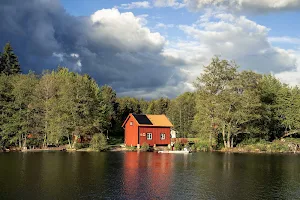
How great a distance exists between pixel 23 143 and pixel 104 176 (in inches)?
1444

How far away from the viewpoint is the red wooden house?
204 feet

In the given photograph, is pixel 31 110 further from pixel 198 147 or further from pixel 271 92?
pixel 271 92

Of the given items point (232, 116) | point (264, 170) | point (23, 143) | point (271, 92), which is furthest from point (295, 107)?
point (23, 143)

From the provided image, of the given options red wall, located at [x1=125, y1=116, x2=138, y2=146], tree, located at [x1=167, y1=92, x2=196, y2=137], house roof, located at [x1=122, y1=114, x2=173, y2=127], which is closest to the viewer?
red wall, located at [x1=125, y1=116, x2=138, y2=146]

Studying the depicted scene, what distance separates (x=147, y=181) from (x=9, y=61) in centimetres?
7354

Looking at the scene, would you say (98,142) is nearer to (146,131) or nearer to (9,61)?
(146,131)

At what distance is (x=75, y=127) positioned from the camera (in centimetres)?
5866

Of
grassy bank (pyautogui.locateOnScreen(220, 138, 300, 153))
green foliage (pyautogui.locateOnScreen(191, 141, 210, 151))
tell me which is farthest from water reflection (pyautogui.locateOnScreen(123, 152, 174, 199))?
grassy bank (pyautogui.locateOnScreen(220, 138, 300, 153))

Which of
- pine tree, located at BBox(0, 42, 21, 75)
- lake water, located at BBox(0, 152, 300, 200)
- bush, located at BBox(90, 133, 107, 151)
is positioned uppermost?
pine tree, located at BBox(0, 42, 21, 75)

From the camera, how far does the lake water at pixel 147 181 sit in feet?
77.4

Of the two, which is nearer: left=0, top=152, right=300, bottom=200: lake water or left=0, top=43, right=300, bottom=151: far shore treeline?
left=0, top=152, right=300, bottom=200: lake water

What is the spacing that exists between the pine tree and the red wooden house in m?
41.6

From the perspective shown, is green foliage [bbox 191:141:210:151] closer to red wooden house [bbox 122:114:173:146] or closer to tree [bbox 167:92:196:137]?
red wooden house [bbox 122:114:173:146]

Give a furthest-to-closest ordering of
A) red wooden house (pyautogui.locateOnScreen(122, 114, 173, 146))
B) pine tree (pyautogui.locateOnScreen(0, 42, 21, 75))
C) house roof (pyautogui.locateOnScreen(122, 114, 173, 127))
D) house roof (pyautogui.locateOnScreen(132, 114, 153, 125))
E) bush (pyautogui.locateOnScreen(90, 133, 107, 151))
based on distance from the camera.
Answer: pine tree (pyautogui.locateOnScreen(0, 42, 21, 75)) → house roof (pyautogui.locateOnScreen(132, 114, 153, 125)) → house roof (pyautogui.locateOnScreen(122, 114, 173, 127)) → red wooden house (pyautogui.locateOnScreen(122, 114, 173, 146)) → bush (pyautogui.locateOnScreen(90, 133, 107, 151))
